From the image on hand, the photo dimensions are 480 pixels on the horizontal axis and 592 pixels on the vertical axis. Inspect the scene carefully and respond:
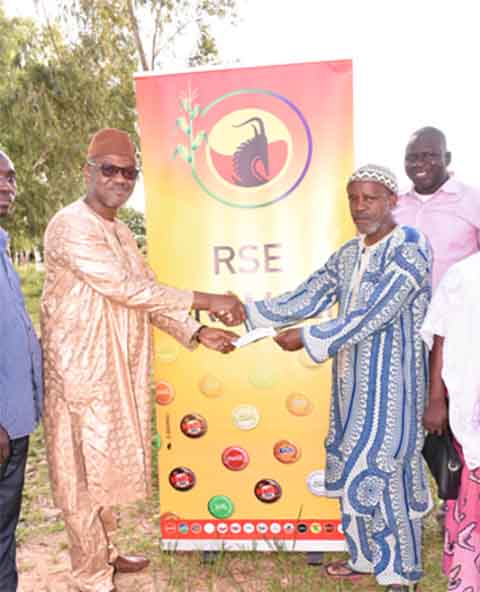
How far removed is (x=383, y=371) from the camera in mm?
2562

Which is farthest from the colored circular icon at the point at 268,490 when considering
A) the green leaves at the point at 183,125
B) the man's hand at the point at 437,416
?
the green leaves at the point at 183,125

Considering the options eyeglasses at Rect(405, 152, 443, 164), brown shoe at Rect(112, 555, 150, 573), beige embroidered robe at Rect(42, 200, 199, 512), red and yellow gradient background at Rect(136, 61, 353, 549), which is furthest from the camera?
eyeglasses at Rect(405, 152, 443, 164)

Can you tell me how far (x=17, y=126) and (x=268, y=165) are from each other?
29.8ft

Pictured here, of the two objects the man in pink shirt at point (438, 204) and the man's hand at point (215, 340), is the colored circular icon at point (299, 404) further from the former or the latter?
the man in pink shirt at point (438, 204)

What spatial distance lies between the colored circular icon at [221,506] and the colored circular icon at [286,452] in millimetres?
342

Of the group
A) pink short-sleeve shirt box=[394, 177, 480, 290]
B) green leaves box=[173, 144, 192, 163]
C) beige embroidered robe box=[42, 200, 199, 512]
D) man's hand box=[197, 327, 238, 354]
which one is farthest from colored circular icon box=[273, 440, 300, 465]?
green leaves box=[173, 144, 192, 163]

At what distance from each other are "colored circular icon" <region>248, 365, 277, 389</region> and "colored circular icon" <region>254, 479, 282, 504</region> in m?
0.49

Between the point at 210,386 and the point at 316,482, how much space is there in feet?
2.30

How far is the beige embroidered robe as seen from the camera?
8.75 feet

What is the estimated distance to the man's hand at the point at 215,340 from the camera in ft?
9.62

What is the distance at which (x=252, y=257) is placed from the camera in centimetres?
298

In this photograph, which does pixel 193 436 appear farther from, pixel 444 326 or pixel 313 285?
pixel 444 326

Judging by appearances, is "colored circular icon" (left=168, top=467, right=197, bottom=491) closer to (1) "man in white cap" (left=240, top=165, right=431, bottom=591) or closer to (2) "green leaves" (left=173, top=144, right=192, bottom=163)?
(1) "man in white cap" (left=240, top=165, right=431, bottom=591)

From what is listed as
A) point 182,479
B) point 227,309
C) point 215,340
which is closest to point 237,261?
point 227,309
